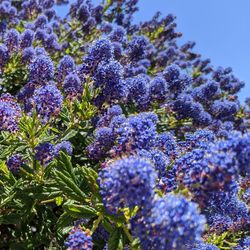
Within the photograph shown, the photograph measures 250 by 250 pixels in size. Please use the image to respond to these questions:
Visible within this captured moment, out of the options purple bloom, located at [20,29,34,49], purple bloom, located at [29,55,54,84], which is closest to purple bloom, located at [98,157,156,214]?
purple bloom, located at [29,55,54,84]

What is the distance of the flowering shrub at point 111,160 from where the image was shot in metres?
2.49

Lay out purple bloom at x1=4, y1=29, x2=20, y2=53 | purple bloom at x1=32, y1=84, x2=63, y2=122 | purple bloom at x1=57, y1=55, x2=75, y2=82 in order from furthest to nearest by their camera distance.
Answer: purple bloom at x1=4, y1=29, x2=20, y2=53 < purple bloom at x1=57, y1=55, x2=75, y2=82 < purple bloom at x1=32, y1=84, x2=63, y2=122

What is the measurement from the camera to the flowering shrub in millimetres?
2488

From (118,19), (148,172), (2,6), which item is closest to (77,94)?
(148,172)

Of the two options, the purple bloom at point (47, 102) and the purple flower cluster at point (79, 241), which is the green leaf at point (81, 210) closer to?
the purple flower cluster at point (79, 241)

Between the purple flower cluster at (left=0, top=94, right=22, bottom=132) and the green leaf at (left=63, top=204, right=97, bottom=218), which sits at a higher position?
the purple flower cluster at (left=0, top=94, right=22, bottom=132)

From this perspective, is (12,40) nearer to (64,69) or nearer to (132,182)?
(64,69)

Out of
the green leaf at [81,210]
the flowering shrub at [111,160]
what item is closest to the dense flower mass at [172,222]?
the flowering shrub at [111,160]

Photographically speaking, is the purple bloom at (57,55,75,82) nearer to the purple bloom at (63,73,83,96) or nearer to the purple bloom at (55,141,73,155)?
the purple bloom at (63,73,83,96)

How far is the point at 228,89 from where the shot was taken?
33.6ft

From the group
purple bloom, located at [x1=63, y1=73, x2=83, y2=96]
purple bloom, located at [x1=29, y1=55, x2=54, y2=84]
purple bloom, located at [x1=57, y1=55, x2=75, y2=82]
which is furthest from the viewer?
purple bloom, located at [x1=57, y1=55, x2=75, y2=82]

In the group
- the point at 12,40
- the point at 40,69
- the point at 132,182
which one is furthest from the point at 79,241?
the point at 12,40

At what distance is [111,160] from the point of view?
313cm

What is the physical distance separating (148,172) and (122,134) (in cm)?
79
